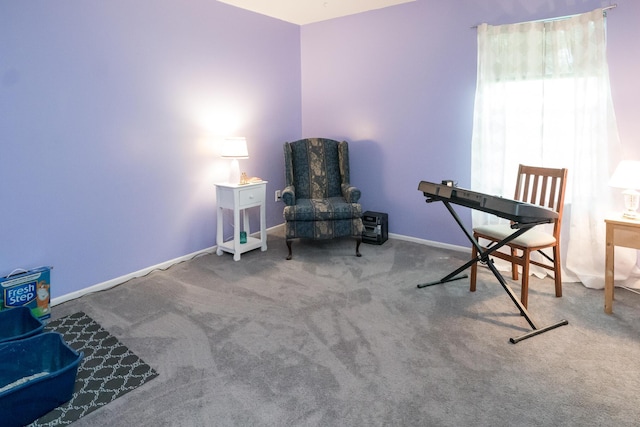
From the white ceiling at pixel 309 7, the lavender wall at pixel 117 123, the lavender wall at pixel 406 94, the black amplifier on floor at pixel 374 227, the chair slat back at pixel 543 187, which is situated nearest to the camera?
the lavender wall at pixel 117 123

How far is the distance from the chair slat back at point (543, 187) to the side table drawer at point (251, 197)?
2.27 metres

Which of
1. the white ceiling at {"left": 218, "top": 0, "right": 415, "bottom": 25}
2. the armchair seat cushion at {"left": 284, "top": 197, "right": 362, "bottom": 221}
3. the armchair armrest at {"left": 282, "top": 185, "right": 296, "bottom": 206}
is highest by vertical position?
the white ceiling at {"left": 218, "top": 0, "right": 415, "bottom": 25}

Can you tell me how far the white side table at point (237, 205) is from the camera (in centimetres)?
371

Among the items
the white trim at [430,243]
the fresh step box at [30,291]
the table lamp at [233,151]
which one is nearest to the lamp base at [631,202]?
the white trim at [430,243]

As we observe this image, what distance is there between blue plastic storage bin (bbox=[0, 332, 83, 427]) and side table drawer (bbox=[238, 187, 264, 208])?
6.40ft

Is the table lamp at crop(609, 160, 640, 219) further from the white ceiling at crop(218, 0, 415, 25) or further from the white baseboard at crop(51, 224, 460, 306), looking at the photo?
the white ceiling at crop(218, 0, 415, 25)

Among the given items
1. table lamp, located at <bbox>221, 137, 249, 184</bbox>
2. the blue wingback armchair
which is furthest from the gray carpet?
table lamp, located at <bbox>221, 137, 249, 184</bbox>

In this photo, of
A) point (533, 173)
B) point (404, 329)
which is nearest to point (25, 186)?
point (404, 329)

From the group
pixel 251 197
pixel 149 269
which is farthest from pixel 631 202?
pixel 149 269

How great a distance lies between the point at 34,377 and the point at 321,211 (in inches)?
96.1

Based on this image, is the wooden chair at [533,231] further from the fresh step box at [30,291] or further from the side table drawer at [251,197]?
the fresh step box at [30,291]

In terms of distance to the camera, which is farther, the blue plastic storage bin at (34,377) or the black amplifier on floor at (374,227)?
the black amplifier on floor at (374,227)

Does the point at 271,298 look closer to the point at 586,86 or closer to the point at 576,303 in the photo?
the point at 576,303

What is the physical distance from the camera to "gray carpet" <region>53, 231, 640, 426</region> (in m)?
1.76
